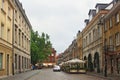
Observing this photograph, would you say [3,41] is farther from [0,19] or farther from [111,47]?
[111,47]

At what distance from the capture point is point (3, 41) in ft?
119

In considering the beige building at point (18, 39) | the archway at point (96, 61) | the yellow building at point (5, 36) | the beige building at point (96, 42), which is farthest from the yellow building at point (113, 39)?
the beige building at point (18, 39)

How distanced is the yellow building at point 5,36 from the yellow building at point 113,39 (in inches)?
468

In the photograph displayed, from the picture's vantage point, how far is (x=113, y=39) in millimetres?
43594

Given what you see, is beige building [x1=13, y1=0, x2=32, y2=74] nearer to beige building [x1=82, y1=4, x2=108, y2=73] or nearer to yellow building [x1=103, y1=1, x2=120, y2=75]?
beige building [x1=82, y1=4, x2=108, y2=73]

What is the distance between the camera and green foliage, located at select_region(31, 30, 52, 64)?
101750 mm

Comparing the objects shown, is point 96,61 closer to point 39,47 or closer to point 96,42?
point 96,42

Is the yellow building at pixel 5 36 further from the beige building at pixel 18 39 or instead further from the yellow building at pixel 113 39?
the yellow building at pixel 113 39

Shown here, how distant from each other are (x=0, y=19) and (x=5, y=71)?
23.5 ft

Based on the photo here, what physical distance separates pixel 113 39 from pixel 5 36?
1445 centimetres

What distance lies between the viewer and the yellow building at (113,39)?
Answer: 41028 millimetres

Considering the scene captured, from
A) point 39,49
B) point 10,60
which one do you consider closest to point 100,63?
point 10,60

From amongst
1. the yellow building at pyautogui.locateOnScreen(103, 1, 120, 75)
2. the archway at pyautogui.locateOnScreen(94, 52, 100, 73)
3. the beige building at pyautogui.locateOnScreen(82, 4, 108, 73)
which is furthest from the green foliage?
the yellow building at pyautogui.locateOnScreen(103, 1, 120, 75)

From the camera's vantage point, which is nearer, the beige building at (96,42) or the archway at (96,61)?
the beige building at (96,42)
